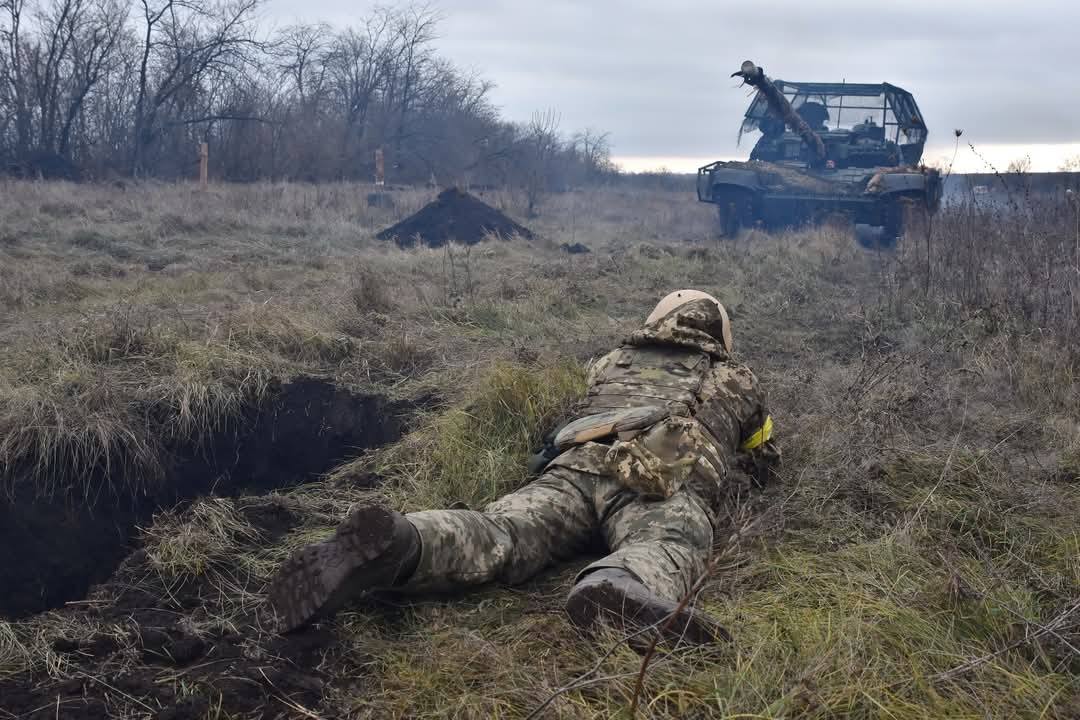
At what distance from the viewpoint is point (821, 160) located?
47.6 feet

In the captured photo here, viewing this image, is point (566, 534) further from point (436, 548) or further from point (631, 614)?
point (631, 614)

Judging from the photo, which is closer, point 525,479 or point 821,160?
point 525,479

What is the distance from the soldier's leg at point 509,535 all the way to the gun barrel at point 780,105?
36.3ft

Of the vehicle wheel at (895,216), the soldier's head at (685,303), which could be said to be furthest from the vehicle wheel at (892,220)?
the soldier's head at (685,303)

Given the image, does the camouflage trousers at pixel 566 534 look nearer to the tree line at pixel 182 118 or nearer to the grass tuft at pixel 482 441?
the grass tuft at pixel 482 441

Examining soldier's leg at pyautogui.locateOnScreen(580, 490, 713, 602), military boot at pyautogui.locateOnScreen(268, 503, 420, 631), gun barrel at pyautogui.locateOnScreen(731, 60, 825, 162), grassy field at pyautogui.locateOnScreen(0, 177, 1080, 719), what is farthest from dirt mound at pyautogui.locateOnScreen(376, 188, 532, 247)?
military boot at pyautogui.locateOnScreen(268, 503, 420, 631)

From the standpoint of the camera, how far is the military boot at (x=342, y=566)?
7.27 feet

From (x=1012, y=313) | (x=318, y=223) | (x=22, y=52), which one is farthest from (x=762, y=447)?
(x=22, y=52)

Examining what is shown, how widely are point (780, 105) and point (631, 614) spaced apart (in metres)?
13.0

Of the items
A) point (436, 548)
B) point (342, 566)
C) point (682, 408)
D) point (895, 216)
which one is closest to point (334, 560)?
point (342, 566)

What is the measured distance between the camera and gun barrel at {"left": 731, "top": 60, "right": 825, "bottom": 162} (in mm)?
12742

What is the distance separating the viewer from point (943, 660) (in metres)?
2.12

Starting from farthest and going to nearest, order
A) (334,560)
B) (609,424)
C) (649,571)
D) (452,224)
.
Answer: (452,224) → (609,424) → (649,571) → (334,560)

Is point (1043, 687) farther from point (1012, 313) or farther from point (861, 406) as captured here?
point (1012, 313)
